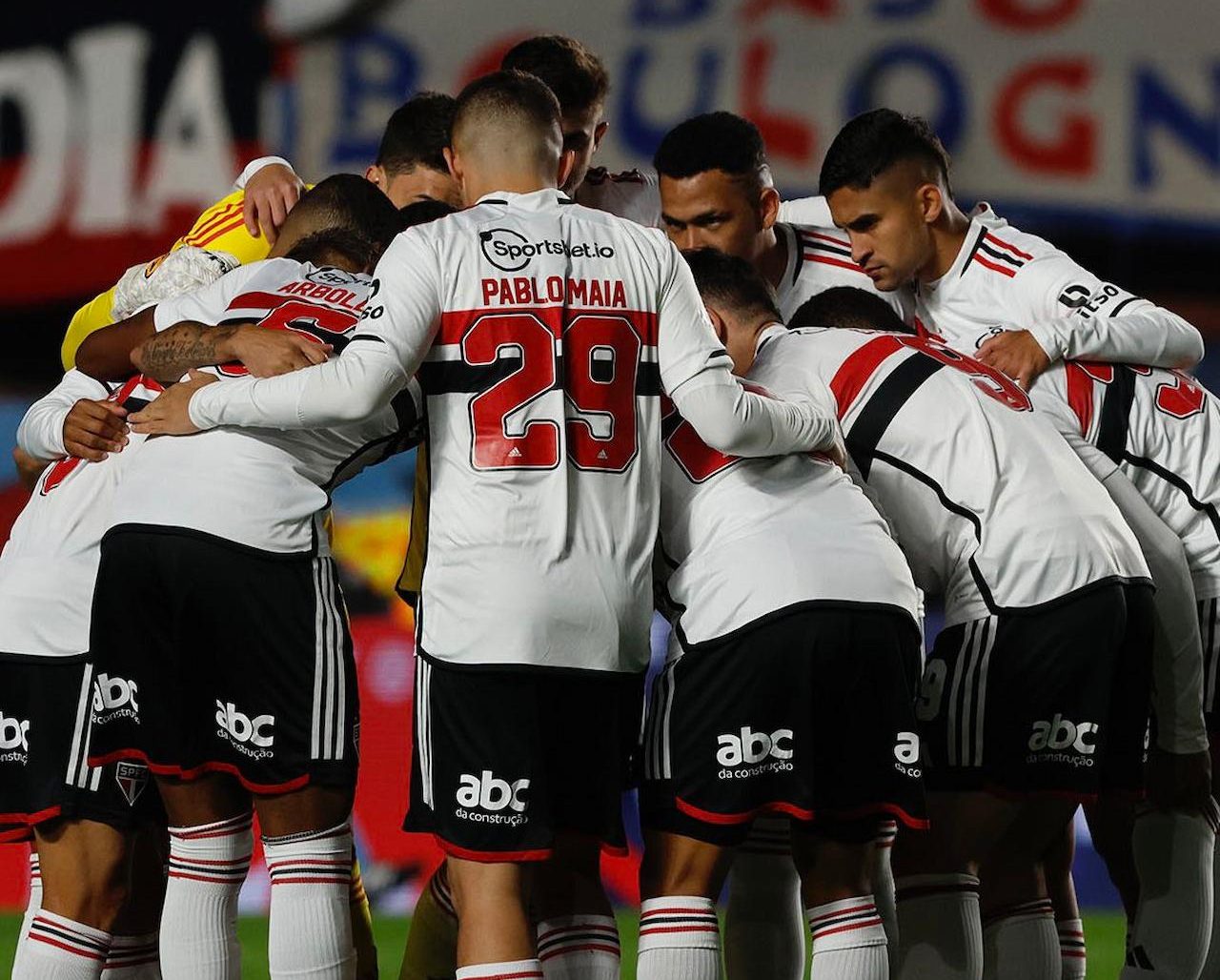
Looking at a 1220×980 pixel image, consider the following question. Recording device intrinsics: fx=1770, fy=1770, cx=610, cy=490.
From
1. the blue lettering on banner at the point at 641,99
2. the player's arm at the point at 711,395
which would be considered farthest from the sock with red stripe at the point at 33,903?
the blue lettering on banner at the point at 641,99

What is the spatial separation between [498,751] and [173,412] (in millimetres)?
1034

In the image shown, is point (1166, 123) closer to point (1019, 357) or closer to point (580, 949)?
point (1019, 357)


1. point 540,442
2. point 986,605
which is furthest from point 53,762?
point 986,605

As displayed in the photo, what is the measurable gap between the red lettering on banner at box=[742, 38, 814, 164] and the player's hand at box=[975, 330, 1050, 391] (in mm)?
3895

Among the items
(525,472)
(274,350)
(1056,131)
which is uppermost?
(1056,131)

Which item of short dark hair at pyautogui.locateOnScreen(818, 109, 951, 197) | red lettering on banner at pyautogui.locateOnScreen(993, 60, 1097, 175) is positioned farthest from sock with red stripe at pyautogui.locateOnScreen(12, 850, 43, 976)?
red lettering on banner at pyautogui.locateOnScreen(993, 60, 1097, 175)

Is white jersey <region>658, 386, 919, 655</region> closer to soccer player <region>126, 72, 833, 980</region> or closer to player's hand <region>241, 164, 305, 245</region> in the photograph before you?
soccer player <region>126, 72, 833, 980</region>

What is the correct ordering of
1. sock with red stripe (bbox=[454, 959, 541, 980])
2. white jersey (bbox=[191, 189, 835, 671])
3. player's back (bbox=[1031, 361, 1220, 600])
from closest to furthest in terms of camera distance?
sock with red stripe (bbox=[454, 959, 541, 980]) < white jersey (bbox=[191, 189, 835, 671]) < player's back (bbox=[1031, 361, 1220, 600])

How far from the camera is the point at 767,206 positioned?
4.97m

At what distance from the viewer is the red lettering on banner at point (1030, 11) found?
814cm

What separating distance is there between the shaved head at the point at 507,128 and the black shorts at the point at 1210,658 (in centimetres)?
212

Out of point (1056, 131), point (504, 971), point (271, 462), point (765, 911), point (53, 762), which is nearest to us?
point (504, 971)

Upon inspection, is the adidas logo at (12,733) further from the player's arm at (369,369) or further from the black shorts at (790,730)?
the black shorts at (790,730)

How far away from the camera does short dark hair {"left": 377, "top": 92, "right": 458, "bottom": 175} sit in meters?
4.80
